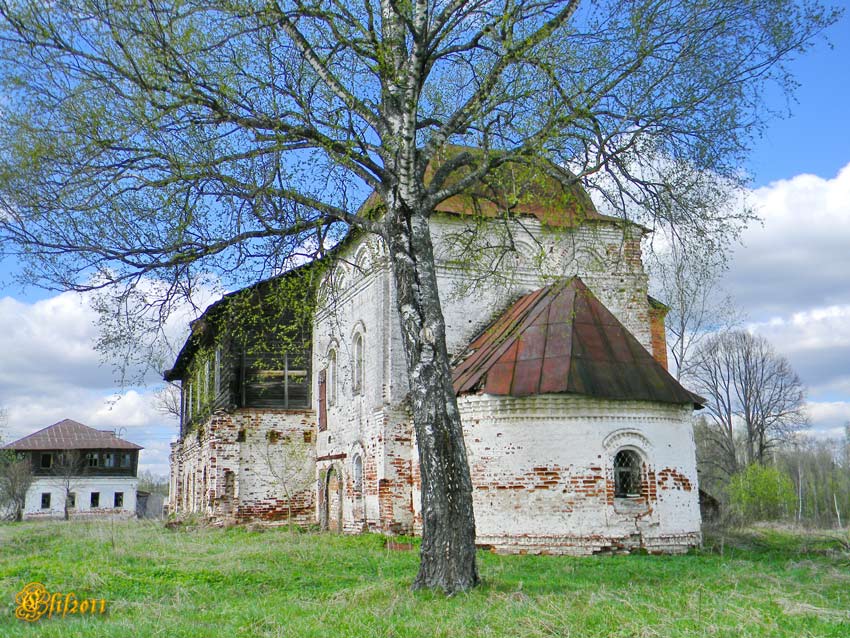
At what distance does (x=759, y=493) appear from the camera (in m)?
29.0

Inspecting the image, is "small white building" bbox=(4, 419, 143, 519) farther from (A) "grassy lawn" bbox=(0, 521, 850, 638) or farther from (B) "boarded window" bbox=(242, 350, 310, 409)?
(A) "grassy lawn" bbox=(0, 521, 850, 638)

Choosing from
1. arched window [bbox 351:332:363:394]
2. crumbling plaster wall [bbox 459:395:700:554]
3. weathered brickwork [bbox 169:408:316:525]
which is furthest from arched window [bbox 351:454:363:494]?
crumbling plaster wall [bbox 459:395:700:554]

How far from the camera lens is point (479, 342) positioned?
15.8 meters

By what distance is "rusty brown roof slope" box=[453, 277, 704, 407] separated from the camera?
42.6ft

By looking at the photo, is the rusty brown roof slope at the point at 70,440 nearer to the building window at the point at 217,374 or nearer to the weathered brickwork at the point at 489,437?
the weathered brickwork at the point at 489,437

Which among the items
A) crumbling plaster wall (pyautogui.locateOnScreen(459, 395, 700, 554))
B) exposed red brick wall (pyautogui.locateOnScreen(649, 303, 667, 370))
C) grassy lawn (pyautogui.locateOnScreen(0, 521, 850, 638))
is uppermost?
exposed red brick wall (pyautogui.locateOnScreen(649, 303, 667, 370))

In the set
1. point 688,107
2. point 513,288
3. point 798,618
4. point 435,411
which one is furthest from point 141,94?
point 513,288

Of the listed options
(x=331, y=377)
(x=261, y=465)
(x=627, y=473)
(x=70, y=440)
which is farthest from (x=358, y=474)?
(x=70, y=440)

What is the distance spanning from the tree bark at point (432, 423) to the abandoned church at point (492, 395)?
5.61 feet

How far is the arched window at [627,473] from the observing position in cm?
1325

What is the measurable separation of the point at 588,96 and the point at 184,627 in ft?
23.5

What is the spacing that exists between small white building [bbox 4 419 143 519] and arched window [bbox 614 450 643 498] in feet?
123

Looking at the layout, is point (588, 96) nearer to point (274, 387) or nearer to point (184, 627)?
point (184, 627)

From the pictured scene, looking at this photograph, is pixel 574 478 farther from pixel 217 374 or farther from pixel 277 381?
pixel 217 374
